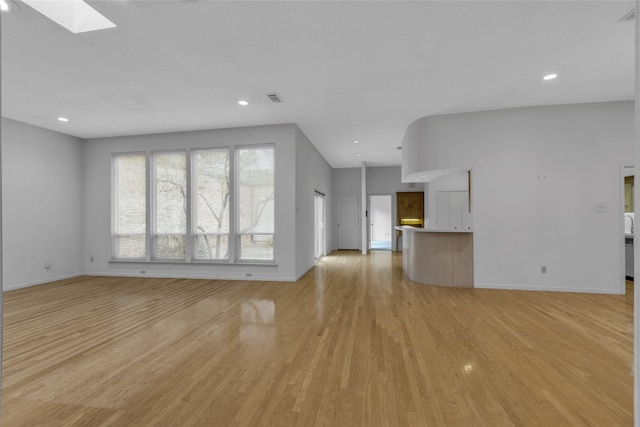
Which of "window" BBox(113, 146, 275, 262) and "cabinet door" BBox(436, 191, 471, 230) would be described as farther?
"cabinet door" BBox(436, 191, 471, 230)

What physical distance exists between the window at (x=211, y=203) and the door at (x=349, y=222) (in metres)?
5.71

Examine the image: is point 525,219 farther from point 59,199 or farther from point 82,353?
point 59,199

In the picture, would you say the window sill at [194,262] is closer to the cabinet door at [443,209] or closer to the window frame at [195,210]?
the window frame at [195,210]

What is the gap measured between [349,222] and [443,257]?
593 cm

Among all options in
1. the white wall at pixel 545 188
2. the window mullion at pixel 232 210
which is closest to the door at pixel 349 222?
the window mullion at pixel 232 210

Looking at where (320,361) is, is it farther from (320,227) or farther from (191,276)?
(320,227)

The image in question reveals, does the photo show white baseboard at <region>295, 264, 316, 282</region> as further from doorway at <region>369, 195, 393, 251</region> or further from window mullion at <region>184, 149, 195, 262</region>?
doorway at <region>369, 195, 393, 251</region>

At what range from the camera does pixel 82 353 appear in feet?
9.82

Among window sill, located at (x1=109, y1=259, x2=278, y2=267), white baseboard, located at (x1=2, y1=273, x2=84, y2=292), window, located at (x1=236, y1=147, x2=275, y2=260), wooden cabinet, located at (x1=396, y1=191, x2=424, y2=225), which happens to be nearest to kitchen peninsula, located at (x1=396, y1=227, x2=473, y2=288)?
window sill, located at (x1=109, y1=259, x2=278, y2=267)

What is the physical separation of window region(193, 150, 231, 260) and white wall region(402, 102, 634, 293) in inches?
164

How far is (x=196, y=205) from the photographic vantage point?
252 inches

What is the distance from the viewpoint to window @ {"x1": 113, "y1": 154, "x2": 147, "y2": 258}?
21.8ft

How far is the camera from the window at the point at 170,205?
6445 mm

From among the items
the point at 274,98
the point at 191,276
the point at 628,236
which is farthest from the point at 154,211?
the point at 628,236
